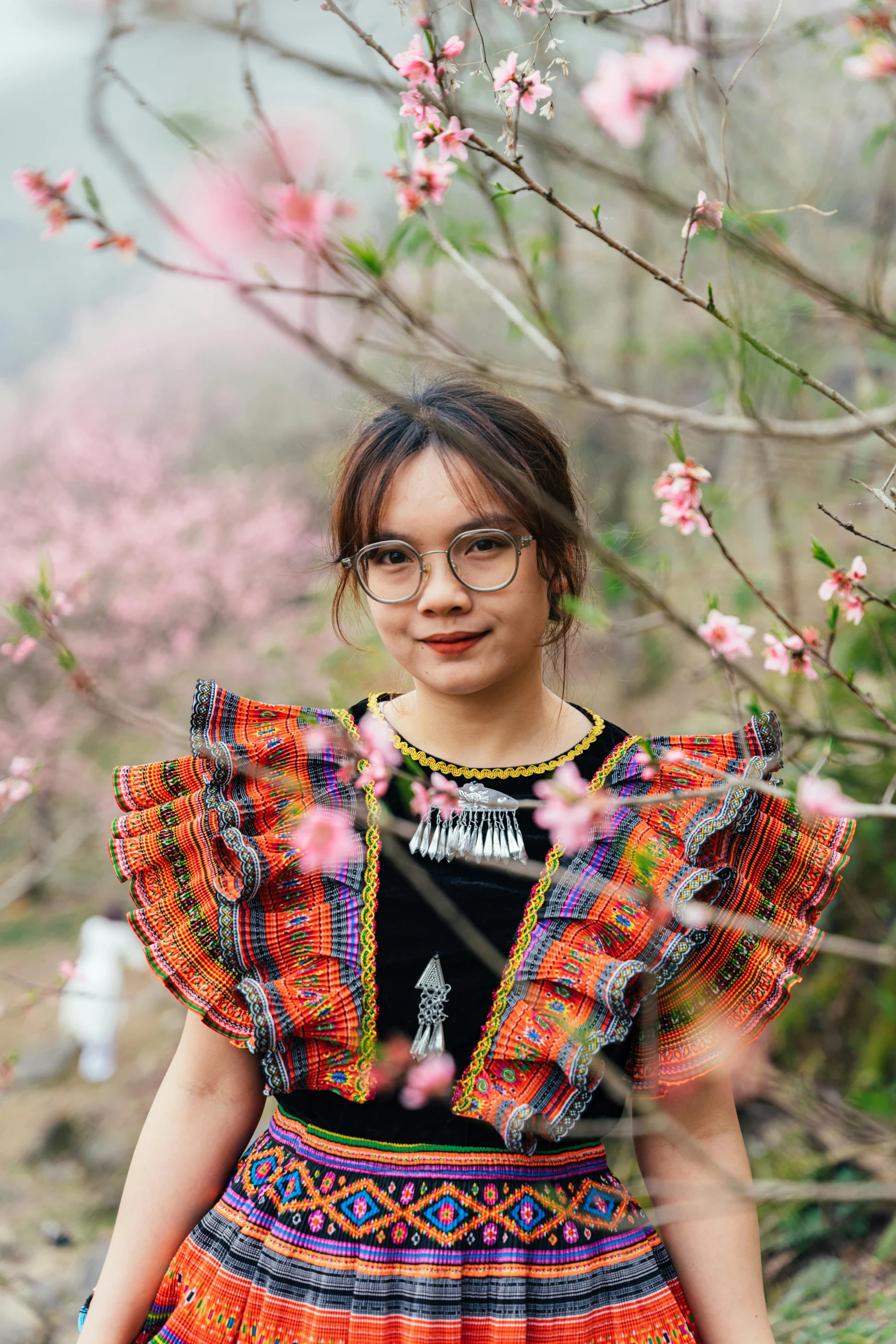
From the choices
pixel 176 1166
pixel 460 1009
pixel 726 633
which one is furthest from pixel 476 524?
pixel 176 1166

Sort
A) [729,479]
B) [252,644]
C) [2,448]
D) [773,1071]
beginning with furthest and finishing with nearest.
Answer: [2,448] → [252,644] → [729,479] → [773,1071]

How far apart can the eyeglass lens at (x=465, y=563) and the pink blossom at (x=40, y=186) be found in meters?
0.50

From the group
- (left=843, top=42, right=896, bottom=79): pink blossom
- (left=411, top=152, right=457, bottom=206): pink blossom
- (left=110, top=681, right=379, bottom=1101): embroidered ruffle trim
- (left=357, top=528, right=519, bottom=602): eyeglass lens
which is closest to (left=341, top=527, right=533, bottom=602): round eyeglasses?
(left=357, top=528, right=519, bottom=602): eyeglass lens

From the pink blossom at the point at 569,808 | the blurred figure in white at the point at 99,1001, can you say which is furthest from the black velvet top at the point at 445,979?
the blurred figure in white at the point at 99,1001

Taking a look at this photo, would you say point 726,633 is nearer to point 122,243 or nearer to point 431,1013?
point 431,1013

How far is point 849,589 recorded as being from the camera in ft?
4.05

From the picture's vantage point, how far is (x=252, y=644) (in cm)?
654

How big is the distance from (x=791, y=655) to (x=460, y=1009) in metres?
0.60

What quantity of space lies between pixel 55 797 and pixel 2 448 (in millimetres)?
2754

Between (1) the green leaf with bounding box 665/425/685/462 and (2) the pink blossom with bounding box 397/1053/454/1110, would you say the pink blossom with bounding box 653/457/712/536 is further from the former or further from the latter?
(2) the pink blossom with bounding box 397/1053/454/1110

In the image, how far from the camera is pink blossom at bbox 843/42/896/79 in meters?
0.79

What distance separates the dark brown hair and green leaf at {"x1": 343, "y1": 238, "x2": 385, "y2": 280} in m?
0.38

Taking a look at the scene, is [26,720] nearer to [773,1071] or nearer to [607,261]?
[607,261]

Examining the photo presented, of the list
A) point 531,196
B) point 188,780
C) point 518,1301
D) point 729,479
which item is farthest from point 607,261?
point 518,1301
